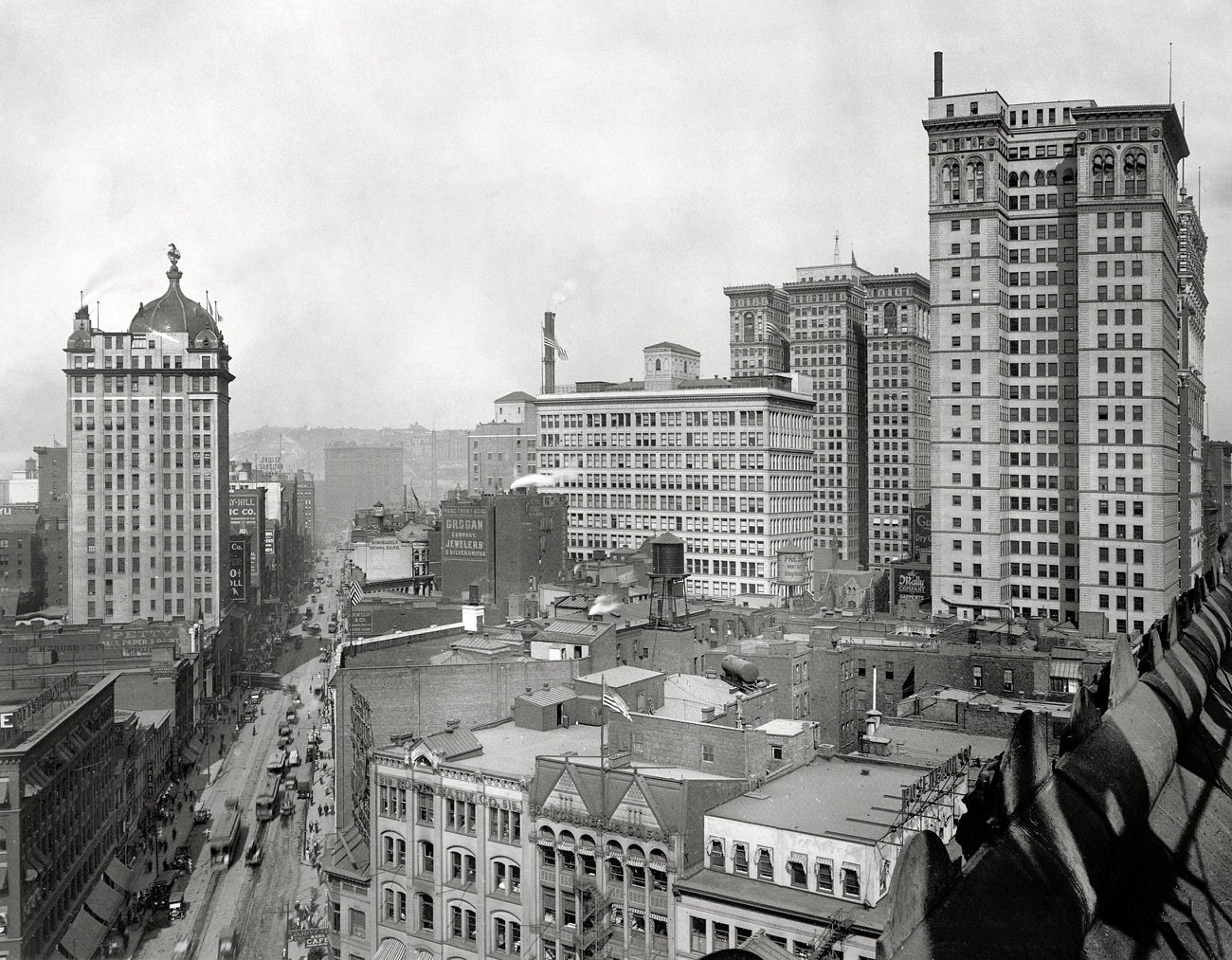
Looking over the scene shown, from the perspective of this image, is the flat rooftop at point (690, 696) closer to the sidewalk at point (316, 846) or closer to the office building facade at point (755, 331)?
the sidewalk at point (316, 846)

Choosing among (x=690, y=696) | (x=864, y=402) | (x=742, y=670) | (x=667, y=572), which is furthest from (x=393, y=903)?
(x=864, y=402)

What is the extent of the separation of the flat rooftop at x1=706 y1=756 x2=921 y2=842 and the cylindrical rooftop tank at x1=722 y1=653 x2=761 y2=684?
10114 millimetres

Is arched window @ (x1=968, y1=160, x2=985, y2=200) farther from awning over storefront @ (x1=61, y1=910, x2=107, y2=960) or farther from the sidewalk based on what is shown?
awning over storefront @ (x1=61, y1=910, x2=107, y2=960)

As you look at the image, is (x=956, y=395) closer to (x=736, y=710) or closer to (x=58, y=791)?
(x=736, y=710)

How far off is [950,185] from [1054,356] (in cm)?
1783

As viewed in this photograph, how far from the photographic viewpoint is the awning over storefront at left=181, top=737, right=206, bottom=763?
9512 centimetres

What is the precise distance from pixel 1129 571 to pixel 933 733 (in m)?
48.9

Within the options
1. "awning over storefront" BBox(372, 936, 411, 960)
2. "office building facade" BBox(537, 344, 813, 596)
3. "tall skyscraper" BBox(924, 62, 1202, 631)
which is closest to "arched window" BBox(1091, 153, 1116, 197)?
"tall skyscraper" BBox(924, 62, 1202, 631)

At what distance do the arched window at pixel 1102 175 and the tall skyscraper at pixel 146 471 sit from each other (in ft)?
298

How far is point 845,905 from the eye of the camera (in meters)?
36.3

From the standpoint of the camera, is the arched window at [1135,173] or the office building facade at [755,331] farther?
the office building facade at [755,331]

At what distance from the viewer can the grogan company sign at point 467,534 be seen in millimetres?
123875

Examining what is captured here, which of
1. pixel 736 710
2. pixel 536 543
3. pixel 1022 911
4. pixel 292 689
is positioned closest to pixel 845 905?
pixel 736 710

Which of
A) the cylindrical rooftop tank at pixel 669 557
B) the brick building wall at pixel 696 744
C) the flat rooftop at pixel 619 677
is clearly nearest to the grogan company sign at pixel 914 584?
the cylindrical rooftop tank at pixel 669 557
